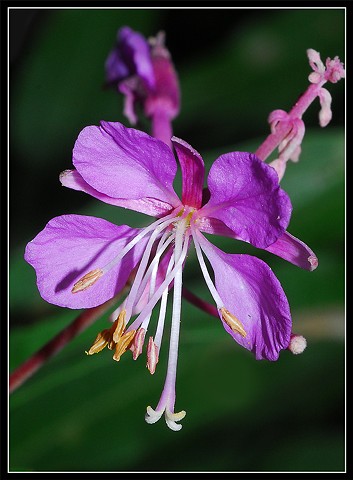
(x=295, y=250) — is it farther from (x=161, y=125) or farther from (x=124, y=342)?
(x=161, y=125)

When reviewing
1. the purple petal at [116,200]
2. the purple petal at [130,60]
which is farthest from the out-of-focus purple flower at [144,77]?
the purple petal at [116,200]

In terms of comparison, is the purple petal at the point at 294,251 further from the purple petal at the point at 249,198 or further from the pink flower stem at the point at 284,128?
the pink flower stem at the point at 284,128

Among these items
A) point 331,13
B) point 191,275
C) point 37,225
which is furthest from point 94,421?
point 331,13

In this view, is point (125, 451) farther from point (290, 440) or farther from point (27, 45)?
point (27, 45)

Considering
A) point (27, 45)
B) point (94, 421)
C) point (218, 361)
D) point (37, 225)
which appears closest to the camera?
point (94, 421)

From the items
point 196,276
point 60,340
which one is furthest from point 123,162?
point 196,276

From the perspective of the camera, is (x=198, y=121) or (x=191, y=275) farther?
(x=198, y=121)
